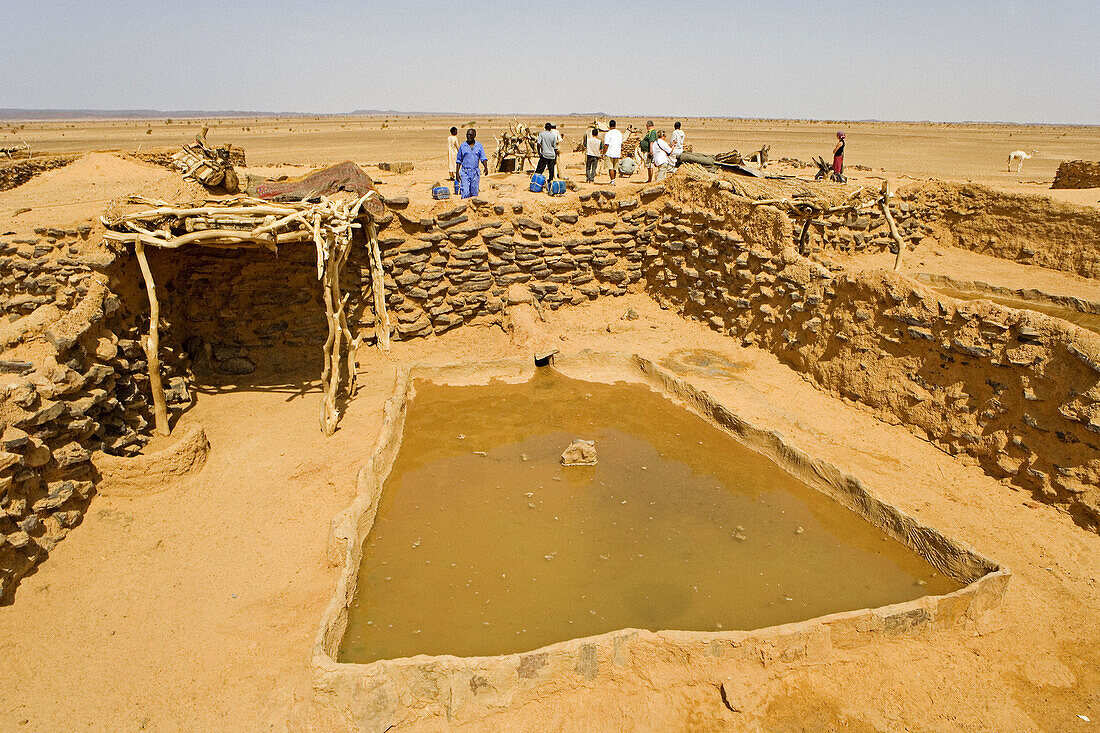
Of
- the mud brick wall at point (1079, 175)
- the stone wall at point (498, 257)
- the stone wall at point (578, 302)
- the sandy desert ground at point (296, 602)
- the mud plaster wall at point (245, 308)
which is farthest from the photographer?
the mud brick wall at point (1079, 175)

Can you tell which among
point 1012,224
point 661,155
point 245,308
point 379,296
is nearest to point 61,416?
point 245,308

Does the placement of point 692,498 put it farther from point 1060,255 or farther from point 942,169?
point 942,169

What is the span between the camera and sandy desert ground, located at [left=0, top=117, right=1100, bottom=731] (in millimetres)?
4059

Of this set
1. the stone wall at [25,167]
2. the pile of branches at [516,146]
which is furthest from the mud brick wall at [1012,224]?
the stone wall at [25,167]

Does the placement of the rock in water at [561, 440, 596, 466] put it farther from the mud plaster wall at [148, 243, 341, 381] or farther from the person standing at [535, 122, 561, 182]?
the person standing at [535, 122, 561, 182]

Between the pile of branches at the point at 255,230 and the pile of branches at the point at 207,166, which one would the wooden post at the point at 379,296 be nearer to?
the pile of branches at the point at 255,230

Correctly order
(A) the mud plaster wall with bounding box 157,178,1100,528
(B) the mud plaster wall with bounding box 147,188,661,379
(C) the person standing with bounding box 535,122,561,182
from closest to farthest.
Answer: (A) the mud plaster wall with bounding box 157,178,1100,528 < (B) the mud plaster wall with bounding box 147,188,661,379 < (C) the person standing with bounding box 535,122,561,182

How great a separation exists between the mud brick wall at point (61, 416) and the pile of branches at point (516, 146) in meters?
10.7

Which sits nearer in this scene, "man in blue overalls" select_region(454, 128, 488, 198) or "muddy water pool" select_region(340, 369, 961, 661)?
"muddy water pool" select_region(340, 369, 961, 661)

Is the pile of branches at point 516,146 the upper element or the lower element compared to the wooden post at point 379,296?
upper

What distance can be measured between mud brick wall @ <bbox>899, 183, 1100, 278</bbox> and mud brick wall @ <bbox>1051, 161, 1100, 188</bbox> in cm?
667

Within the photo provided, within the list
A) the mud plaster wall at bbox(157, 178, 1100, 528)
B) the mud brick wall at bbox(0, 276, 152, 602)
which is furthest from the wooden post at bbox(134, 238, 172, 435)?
the mud plaster wall at bbox(157, 178, 1100, 528)

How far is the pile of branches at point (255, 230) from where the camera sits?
6.62m

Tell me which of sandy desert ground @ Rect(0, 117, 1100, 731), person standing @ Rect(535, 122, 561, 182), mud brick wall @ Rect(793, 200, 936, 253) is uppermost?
person standing @ Rect(535, 122, 561, 182)
